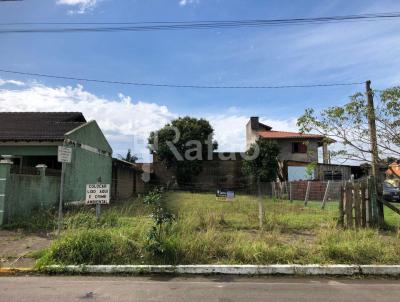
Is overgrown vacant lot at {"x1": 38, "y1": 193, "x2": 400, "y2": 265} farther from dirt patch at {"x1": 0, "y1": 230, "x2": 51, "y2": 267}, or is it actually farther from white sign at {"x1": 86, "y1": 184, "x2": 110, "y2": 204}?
white sign at {"x1": 86, "y1": 184, "x2": 110, "y2": 204}

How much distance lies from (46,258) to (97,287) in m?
1.89

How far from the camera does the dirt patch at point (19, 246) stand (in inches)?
314

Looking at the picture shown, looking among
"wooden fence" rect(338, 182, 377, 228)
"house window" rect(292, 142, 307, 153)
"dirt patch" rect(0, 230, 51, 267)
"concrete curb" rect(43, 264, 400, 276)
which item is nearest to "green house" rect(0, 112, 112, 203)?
"dirt patch" rect(0, 230, 51, 267)

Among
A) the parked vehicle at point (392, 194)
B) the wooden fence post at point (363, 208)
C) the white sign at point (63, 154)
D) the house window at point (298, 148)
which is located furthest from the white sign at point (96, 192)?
the house window at point (298, 148)

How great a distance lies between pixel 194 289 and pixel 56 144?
13416mm

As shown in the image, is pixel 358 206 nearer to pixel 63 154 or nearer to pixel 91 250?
pixel 91 250

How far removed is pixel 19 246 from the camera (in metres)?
9.29

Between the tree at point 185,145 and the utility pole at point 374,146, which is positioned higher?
the tree at point 185,145

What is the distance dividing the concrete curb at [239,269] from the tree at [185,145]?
3044 centimetres

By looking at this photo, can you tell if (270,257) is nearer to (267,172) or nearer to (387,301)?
(387,301)

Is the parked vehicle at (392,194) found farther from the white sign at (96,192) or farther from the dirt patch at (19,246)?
the dirt patch at (19,246)

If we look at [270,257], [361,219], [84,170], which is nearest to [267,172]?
[84,170]

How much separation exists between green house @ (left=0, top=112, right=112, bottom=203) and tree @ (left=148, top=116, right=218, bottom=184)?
47.3 feet

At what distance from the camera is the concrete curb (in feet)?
23.8
